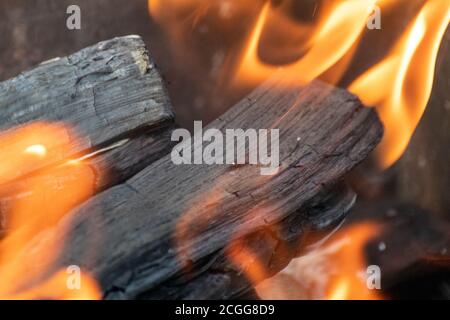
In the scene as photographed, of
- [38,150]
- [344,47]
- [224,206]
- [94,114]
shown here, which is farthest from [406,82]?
[38,150]

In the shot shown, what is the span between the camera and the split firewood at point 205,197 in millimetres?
1342

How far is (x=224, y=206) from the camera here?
144 centimetres

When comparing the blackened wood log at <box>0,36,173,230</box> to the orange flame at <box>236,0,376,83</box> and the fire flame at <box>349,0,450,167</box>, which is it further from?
the fire flame at <box>349,0,450,167</box>

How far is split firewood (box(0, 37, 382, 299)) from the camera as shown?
1342 millimetres

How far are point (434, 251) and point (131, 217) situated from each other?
97 centimetres

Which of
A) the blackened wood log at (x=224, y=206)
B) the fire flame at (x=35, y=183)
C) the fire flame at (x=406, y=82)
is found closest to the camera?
the blackened wood log at (x=224, y=206)

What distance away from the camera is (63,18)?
Result: 6.32 ft

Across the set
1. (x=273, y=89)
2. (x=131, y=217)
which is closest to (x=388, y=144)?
(x=273, y=89)

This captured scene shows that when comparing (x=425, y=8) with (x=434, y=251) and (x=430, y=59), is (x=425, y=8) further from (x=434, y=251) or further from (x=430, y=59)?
(x=434, y=251)

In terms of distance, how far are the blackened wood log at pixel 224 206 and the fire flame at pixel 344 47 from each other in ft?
0.57

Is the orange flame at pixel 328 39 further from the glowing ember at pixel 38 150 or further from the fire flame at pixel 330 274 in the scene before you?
the glowing ember at pixel 38 150

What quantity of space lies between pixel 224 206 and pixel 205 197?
2.3 inches

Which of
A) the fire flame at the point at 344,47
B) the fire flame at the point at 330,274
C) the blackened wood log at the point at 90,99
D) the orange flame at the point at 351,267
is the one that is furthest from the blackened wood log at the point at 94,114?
the orange flame at the point at 351,267

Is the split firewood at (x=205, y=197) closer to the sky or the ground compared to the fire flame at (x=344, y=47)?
closer to the ground
